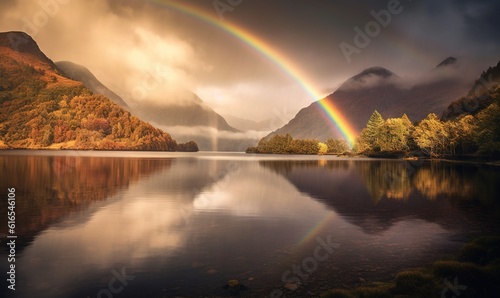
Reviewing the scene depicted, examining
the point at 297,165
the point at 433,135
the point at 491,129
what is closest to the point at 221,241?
the point at 297,165

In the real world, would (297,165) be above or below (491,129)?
below

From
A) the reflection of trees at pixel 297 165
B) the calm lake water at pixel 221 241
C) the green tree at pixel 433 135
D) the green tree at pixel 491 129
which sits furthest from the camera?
the green tree at pixel 433 135

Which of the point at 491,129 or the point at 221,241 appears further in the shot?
the point at 491,129

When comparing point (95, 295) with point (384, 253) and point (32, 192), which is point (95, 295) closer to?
point (384, 253)

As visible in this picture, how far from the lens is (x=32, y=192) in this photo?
42.2 m

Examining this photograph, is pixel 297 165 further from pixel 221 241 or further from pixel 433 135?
pixel 221 241

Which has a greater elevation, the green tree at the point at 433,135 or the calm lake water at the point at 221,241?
the green tree at the point at 433,135

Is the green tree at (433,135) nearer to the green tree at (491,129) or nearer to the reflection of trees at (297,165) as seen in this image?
the green tree at (491,129)

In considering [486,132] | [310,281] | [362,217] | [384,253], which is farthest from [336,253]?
[486,132]

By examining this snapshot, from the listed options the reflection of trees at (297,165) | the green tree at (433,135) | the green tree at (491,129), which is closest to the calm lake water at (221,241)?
the reflection of trees at (297,165)

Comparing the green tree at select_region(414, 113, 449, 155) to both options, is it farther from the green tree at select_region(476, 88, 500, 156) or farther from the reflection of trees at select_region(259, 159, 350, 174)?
the reflection of trees at select_region(259, 159, 350, 174)

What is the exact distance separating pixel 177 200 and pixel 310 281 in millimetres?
28193

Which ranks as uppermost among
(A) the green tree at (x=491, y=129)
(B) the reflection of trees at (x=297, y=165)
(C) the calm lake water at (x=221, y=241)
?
(A) the green tree at (x=491, y=129)

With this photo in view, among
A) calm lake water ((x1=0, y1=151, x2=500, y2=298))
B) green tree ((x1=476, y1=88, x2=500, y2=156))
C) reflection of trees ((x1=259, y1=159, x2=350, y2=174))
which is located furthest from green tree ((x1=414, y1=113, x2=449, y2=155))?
calm lake water ((x1=0, y1=151, x2=500, y2=298))
